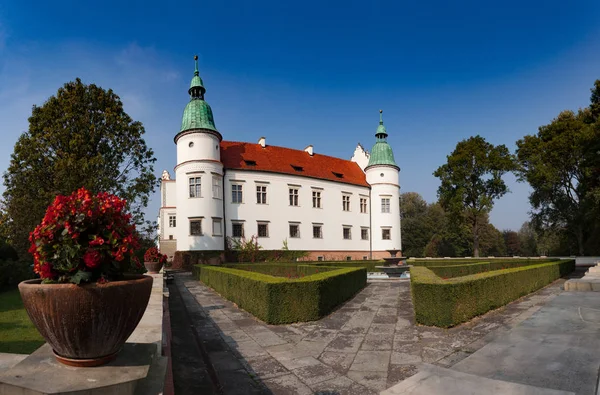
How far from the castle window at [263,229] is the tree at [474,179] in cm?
2104

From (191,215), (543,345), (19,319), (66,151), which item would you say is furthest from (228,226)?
(543,345)

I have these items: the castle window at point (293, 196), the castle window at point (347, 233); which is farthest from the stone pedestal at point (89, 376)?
the castle window at point (347, 233)

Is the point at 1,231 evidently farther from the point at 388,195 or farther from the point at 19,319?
the point at 388,195

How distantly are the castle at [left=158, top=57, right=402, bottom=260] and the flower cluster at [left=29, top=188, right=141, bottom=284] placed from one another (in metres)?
27.9

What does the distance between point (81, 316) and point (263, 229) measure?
31.7 meters

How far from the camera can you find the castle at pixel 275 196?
30.6 meters

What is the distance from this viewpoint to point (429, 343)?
6848 mm

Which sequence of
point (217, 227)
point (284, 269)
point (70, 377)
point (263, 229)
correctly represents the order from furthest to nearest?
point (263, 229), point (217, 227), point (284, 269), point (70, 377)

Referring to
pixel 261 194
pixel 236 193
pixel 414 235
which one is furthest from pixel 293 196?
pixel 414 235

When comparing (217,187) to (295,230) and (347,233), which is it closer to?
(295,230)

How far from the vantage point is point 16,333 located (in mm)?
7383

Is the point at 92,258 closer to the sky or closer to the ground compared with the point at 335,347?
closer to the sky

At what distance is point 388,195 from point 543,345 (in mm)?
37728

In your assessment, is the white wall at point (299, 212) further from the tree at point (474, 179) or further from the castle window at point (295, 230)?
the tree at point (474, 179)
